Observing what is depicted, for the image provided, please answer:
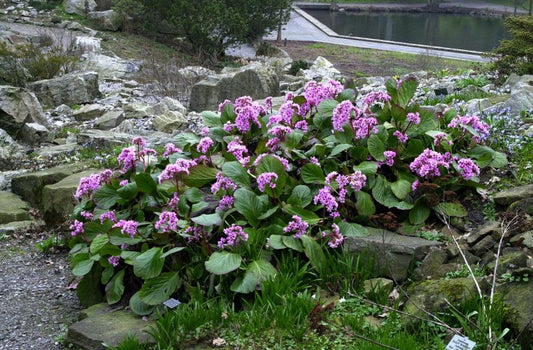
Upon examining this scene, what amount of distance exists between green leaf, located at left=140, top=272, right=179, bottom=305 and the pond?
2962 centimetres

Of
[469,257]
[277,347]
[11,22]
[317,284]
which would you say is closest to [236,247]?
[317,284]

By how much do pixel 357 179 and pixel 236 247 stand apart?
948 mm

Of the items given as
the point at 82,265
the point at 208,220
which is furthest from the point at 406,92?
the point at 82,265

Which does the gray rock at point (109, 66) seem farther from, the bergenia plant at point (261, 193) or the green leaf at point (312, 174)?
the green leaf at point (312, 174)

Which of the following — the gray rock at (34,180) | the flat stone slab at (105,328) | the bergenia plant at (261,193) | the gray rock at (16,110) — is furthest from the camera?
the gray rock at (16,110)

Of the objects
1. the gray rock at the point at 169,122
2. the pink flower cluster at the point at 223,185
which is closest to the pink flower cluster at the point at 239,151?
the pink flower cluster at the point at 223,185

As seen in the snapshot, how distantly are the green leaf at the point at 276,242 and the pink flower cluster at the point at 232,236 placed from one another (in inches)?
6.5

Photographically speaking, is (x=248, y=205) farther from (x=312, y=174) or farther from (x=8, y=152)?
(x=8, y=152)

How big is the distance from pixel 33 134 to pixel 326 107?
6.47 m

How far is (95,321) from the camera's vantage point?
155 inches

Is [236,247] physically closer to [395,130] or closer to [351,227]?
[351,227]

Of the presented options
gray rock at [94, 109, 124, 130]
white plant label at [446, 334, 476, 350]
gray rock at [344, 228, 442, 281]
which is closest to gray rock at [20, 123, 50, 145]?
gray rock at [94, 109, 124, 130]

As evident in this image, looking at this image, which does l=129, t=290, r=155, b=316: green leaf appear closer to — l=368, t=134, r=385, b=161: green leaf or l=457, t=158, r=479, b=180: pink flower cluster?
l=368, t=134, r=385, b=161: green leaf

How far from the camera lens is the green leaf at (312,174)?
438 centimetres
